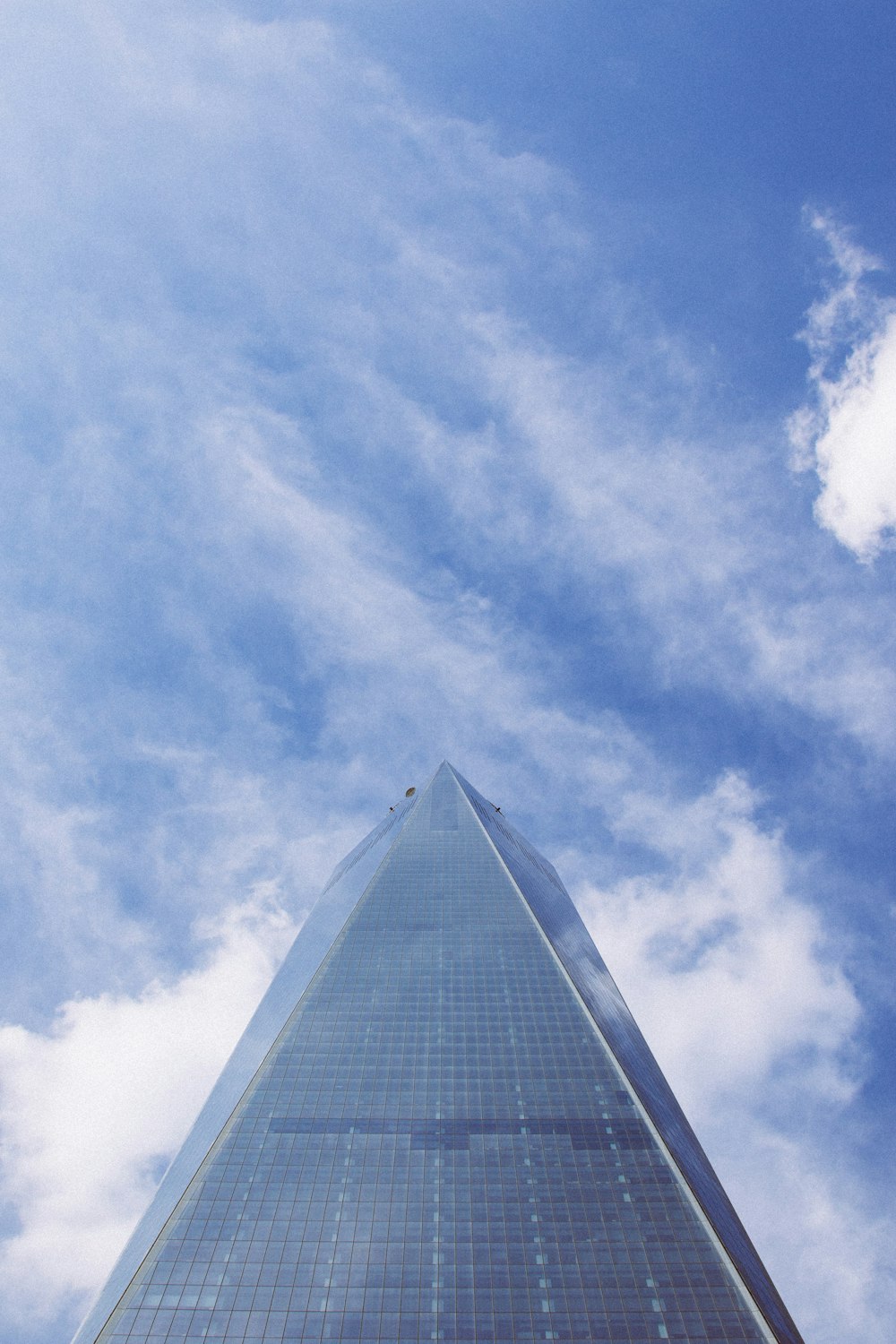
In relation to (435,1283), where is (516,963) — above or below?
above

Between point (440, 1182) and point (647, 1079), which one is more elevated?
point (647, 1079)

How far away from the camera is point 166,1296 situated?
7844 cm

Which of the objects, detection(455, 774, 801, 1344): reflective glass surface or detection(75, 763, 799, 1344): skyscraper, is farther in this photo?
detection(455, 774, 801, 1344): reflective glass surface

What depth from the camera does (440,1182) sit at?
302 feet

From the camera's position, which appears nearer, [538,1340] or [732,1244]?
[538,1340]

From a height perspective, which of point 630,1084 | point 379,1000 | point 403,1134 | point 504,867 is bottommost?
point 403,1134

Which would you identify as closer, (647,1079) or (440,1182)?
(440,1182)

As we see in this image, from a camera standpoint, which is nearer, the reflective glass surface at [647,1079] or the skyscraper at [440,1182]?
the skyscraper at [440,1182]

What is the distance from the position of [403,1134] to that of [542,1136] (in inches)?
729

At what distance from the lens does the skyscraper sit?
77688 millimetres

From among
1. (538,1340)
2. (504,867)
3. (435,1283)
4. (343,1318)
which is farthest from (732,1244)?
(504,867)

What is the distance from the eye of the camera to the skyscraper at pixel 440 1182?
77.7 metres

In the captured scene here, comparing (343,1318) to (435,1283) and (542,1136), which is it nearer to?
(435,1283)

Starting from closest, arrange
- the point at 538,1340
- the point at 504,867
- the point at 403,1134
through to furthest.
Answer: the point at 538,1340 < the point at 403,1134 < the point at 504,867
